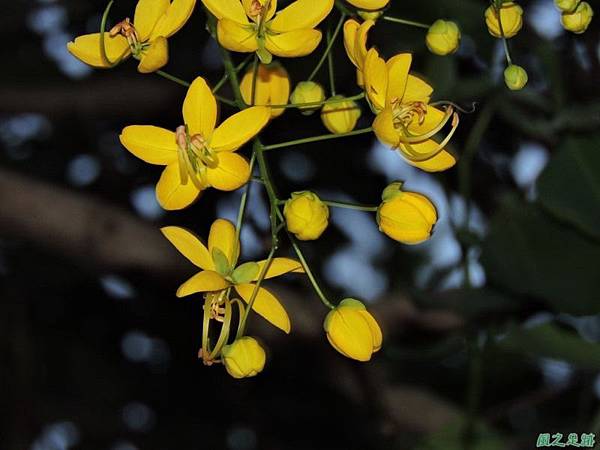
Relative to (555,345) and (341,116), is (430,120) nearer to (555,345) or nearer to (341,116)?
(341,116)

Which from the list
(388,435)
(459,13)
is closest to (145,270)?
(388,435)

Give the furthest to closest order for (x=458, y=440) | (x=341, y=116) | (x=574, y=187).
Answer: (x=458, y=440)
(x=574, y=187)
(x=341, y=116)

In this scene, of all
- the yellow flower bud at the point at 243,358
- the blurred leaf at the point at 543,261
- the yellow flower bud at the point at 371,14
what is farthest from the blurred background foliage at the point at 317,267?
the yellow flower bud at the point at 243,358

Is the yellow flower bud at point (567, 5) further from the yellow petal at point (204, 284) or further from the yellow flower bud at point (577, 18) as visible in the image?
the yellow petal at point (204, 284)

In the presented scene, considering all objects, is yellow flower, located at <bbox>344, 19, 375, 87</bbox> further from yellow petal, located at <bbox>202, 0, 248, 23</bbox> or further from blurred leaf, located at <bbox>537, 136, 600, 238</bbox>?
blurred leaf, located at <bbox>537, 136, 600, 238</bbox>

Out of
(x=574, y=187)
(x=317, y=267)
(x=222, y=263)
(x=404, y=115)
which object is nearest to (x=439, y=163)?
(x=404, y=115)

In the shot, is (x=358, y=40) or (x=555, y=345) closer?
(x=358, y=40)

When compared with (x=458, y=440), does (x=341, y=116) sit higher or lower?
higher

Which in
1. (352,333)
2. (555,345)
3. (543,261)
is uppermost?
(352,333)

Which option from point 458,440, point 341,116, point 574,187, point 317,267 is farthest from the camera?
point 317,267
